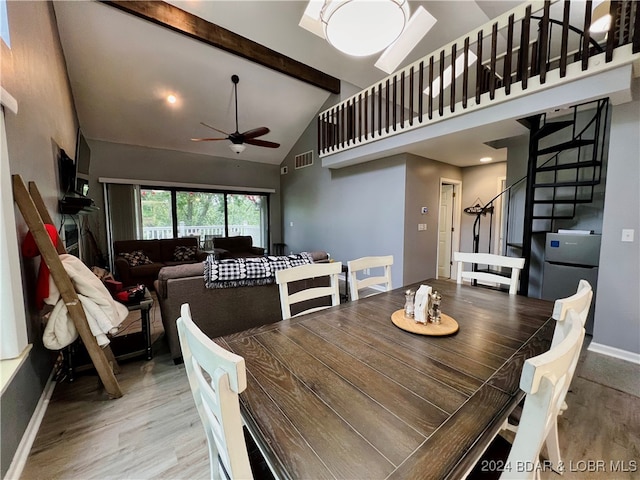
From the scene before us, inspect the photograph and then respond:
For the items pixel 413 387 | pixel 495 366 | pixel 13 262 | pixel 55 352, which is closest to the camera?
pixel 413 387

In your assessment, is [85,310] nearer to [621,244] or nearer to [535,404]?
[535,404]

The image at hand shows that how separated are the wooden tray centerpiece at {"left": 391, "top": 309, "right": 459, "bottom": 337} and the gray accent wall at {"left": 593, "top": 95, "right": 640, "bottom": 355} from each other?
2196 millimetres

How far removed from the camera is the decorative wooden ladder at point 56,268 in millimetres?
1553

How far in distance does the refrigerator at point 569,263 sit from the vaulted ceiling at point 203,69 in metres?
1.44

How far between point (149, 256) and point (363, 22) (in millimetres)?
5297

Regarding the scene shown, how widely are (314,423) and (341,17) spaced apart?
2197mm

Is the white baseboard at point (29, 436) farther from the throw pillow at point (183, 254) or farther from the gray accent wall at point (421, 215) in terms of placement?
the gray accent wall at point (421, 215)

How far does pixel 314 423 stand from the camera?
74 cm

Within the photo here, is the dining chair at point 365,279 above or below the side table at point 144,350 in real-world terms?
above

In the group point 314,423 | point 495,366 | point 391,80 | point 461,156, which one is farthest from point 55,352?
point 461,156

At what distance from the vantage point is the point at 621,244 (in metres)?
2.37

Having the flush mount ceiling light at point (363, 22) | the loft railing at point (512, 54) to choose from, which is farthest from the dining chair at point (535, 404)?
the loft railing at point (512, 54)

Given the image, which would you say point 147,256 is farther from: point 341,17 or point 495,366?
point 495,366

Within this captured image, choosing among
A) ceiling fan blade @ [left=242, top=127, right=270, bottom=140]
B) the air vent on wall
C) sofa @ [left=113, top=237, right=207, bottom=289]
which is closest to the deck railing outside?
sofa @ [left=113, top=237, right=207, bottom=289]
